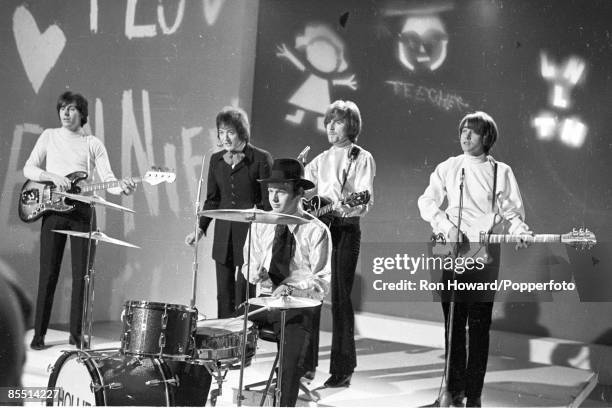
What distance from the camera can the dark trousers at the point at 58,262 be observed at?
5250 mm

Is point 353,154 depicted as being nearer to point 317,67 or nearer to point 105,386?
point 317,67

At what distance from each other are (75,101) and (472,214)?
250cm

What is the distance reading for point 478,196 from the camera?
485cm

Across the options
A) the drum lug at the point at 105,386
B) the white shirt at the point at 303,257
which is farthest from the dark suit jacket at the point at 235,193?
the drum lug at the point at 105,386

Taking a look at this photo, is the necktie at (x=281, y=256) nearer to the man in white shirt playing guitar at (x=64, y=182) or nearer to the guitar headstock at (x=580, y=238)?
the man in white shirt playing guitar at (x=64, y=182)

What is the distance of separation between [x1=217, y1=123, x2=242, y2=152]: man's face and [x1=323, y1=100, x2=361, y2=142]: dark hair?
558mm

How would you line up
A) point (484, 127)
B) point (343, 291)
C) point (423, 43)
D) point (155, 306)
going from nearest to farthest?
point (155, 306)
point (484, 127)
point (343, 291)
point (423, 43)

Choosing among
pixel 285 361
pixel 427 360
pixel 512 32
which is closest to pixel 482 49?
pixel 512 32

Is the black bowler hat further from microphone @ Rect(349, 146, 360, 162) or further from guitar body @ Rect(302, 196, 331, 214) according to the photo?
microphone @ Rect(349, 146, 360, 162)

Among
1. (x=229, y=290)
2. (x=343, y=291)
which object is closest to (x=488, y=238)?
(x=343, y=291)

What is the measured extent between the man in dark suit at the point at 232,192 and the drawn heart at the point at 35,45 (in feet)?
3.63

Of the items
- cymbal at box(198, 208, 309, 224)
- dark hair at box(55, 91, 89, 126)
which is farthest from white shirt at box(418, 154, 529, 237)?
dark hair at box(55, 91, 89, 126)

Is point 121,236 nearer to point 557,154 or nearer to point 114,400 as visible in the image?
point 114,400

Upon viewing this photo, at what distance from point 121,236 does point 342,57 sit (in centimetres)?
191
